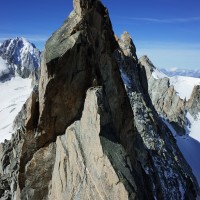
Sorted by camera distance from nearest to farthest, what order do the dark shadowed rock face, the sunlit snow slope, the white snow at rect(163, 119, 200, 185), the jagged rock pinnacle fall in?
the dark shadowed rock face
the jagged rock pinnacle
the white snow at rect(163, 119, 200, 185)
the sunlit snow slope

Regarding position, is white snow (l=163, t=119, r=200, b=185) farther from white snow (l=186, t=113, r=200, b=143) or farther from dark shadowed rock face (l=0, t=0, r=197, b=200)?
dark shadowed rock face (l=0, t=0, r=197, b=200)

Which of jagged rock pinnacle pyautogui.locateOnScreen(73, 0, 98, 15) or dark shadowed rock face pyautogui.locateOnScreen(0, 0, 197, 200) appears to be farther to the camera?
jagged rock pinnacle pyautogui.locateOnScreen(73, 0, 98, 15)

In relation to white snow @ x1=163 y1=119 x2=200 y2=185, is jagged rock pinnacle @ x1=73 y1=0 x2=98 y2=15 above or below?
above

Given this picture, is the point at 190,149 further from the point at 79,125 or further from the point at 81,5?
the point at 79,125

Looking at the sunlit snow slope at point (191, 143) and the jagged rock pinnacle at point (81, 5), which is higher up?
the jagged rock pinnacle at point (81, 5)

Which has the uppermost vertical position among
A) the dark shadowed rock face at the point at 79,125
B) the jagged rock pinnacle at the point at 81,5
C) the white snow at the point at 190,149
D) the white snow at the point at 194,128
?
the jagged rock pinnacle at the point at 81,5

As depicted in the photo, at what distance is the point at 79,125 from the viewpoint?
19.0 metres

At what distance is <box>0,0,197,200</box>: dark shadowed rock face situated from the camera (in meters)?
15.8

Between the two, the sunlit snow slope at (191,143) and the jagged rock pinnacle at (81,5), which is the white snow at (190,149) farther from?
the jagged rock pinnacle at (81,5)

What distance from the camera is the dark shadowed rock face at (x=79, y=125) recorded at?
15.8 m

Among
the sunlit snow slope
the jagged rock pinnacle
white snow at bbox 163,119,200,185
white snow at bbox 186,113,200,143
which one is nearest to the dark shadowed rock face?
the jagged rock pinnacle

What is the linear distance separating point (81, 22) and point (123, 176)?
1041 centimetres

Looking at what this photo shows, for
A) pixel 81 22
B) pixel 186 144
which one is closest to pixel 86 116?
pixel 81 22

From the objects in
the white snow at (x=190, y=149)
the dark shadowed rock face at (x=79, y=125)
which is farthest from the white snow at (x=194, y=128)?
the dark shadowed rock face at (x=79, y=125)
